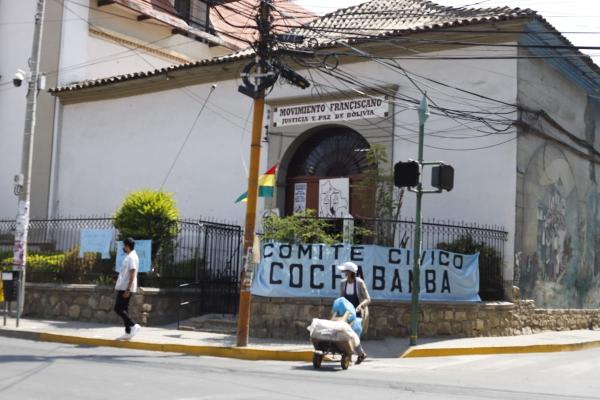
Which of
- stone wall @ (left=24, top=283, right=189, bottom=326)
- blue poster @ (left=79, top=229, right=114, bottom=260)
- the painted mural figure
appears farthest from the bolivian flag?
the painted mural figure

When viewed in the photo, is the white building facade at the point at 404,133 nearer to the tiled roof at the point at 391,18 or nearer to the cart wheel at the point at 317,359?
the tiled roof at the point at 391,18

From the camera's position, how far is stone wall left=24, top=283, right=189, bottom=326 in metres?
16.8

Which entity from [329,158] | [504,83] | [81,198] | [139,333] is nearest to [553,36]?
[504,83]

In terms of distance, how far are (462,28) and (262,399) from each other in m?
11.6

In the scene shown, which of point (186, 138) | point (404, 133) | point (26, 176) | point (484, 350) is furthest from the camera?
point (186, 138)

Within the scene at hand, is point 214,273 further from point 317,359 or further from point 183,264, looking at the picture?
point 317,359

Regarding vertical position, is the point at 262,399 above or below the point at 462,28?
below

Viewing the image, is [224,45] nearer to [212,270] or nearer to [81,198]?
[81,198]

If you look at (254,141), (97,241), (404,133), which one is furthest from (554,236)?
(97,241)

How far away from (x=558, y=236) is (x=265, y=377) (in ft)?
37.5

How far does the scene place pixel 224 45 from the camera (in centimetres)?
2977

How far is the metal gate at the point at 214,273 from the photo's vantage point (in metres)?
17.8

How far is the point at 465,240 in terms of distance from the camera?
656 inches

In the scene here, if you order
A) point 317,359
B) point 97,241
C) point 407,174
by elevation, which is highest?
point 407,174
